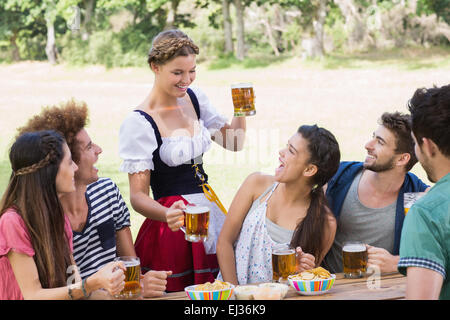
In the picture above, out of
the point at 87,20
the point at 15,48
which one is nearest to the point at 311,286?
the point at 87,20

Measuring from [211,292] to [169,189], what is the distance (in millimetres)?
1176

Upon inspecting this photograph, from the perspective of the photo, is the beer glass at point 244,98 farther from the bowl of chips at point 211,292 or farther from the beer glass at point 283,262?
the bowl of chips at point 211,292

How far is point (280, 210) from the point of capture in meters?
3.20

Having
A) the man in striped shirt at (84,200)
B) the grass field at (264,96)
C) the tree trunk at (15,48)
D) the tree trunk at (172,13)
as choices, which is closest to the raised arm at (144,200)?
the man in striped shirt at (84,200)

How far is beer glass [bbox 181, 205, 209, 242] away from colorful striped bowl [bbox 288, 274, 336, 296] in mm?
471

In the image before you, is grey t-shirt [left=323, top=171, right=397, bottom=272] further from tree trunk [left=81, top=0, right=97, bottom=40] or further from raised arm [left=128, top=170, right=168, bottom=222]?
tree trunk [left=81, top=0, right=97, bottom=40]

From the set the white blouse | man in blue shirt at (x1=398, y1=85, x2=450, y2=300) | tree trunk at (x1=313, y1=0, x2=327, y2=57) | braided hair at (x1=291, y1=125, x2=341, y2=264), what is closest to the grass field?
tree trunk at (x1=313, y1=0, x2=327, y2=57)

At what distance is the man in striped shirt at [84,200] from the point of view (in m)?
3.04

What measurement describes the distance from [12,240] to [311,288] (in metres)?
1.13

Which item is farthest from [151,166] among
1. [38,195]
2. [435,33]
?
[435,33]

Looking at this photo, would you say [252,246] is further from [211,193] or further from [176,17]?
[176,17]

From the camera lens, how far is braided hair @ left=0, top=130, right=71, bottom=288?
8.06ft

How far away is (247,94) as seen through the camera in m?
3.67

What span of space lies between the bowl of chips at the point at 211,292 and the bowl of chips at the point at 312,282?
27cm
